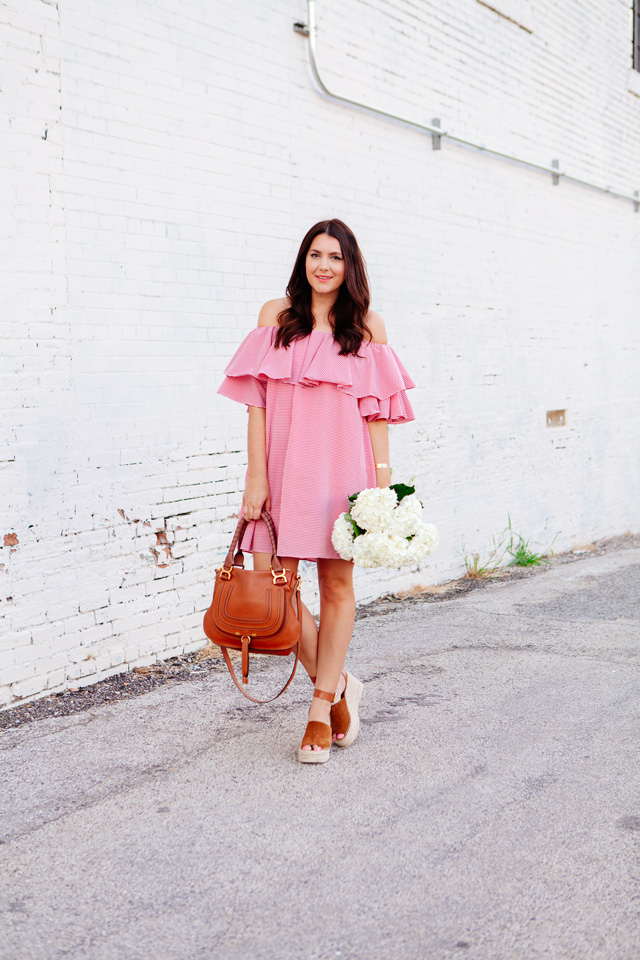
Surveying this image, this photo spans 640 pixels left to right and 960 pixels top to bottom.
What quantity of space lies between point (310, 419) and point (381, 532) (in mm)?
527

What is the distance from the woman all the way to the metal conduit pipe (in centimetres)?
271

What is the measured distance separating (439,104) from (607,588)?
384 cm

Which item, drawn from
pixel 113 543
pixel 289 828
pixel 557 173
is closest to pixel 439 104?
pixel 557 173

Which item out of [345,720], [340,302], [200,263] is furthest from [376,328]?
[200,263]

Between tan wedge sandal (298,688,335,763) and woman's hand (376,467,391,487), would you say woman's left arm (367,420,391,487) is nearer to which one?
woman's hand (376,467,391,487)

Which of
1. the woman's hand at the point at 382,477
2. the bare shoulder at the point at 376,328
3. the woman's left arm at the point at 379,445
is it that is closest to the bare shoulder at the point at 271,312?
the bare shoulder at the point at 376,328

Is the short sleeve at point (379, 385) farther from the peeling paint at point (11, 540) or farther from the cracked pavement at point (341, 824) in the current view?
the peeling paint at point (11, 540)

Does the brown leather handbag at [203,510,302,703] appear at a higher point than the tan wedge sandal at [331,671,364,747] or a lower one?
higher

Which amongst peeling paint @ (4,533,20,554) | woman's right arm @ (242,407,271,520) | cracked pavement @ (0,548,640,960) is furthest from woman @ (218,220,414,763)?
peeling paint @ (4,533,20,554)

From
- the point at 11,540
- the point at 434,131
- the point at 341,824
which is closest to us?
the point at 341,824

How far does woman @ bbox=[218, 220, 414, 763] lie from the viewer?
3.43 metres

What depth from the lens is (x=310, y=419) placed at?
3447 millimetres

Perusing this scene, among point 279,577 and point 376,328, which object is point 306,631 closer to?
point 279,577

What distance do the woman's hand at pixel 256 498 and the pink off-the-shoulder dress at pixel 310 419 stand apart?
47 mm
